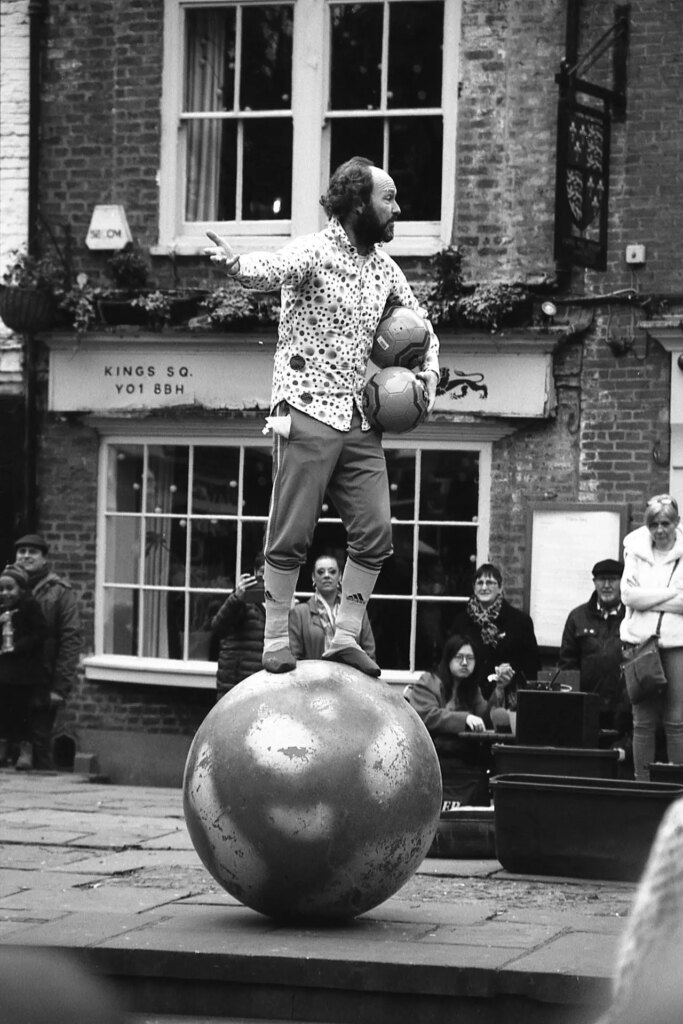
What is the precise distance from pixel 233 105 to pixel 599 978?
9.38m

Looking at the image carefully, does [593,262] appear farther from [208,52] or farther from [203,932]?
[203,932]

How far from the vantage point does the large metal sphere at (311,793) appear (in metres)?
6.20

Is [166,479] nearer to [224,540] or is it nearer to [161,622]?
[224,540]

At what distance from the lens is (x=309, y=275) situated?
6.76m

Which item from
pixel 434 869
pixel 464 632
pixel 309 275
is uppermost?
pixel 309 275

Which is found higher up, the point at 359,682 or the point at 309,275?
the point at 309,275

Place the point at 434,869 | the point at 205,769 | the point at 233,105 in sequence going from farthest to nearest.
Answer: the point at 233,105
the point at 434,869
the point at 205,769

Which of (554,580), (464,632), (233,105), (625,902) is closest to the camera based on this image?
(625,902)

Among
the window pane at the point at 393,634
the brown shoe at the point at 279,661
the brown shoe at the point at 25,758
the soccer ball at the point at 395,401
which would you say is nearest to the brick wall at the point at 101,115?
the window pane at the point at 393,634

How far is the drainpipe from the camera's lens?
13977 mm

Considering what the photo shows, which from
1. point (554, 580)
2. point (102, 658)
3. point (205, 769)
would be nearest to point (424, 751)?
point (205, 769)

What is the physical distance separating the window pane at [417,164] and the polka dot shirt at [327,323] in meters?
6.48

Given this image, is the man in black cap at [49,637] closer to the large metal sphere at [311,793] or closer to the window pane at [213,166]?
the window pane at [213,166]

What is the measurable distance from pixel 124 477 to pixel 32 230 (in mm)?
2065
